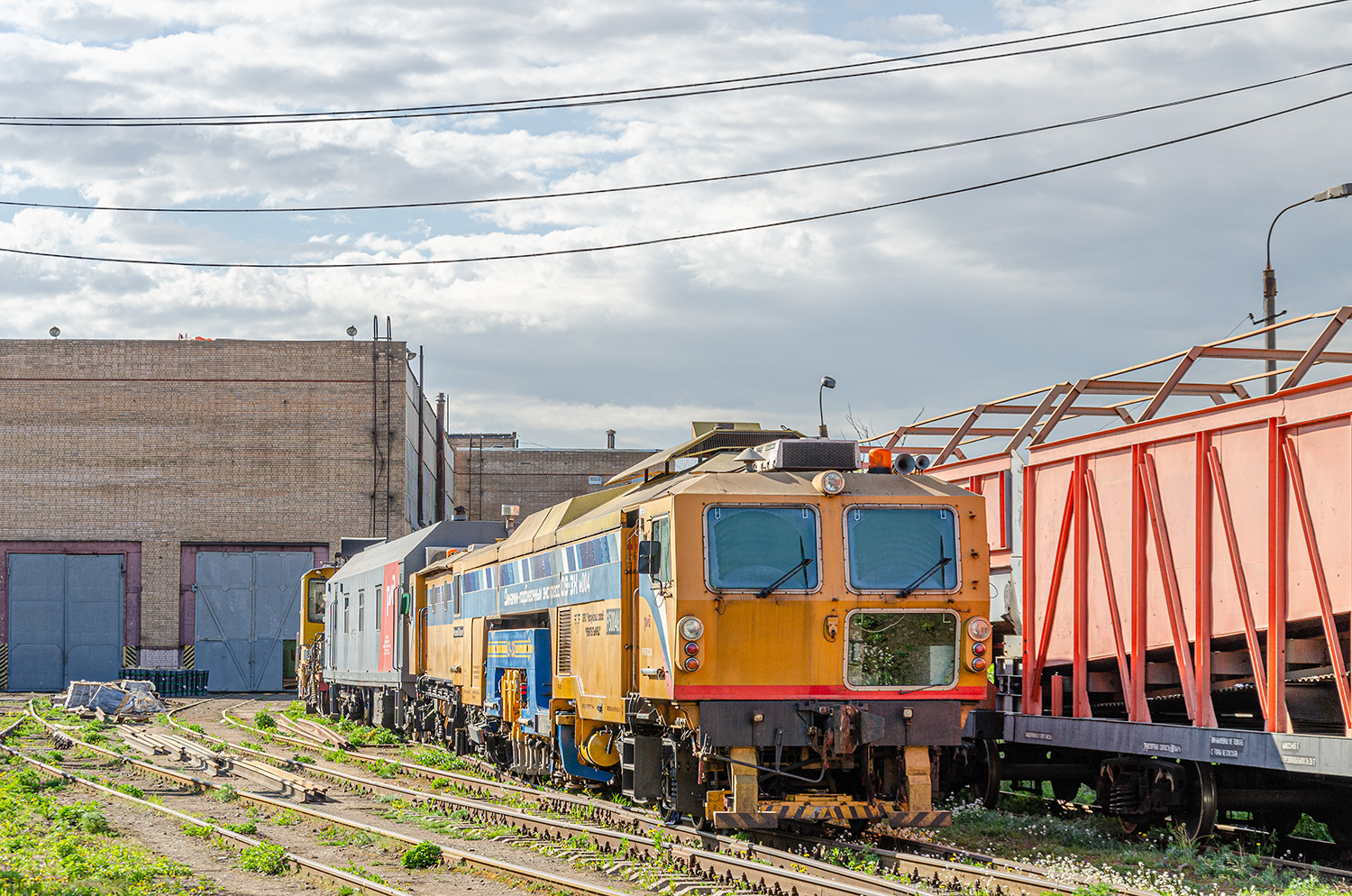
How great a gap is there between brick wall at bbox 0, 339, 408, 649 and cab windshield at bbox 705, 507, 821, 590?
4101cm

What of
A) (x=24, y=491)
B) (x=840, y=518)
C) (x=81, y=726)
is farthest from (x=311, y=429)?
(x=840, y=518)

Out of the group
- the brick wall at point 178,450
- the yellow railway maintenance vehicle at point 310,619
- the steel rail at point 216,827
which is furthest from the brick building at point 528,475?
the steel rail at point 216,827

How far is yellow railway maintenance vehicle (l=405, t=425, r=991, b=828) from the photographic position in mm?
11461

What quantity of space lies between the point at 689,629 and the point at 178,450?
4390cm

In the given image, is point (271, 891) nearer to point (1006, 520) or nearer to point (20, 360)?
point (1006, 520)

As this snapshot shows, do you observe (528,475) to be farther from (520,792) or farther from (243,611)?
(520,792)

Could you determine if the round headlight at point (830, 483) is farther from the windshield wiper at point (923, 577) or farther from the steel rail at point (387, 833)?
the steel rail at point (387, 833)

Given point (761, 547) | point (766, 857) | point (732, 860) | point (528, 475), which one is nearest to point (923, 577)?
point (761, 547)

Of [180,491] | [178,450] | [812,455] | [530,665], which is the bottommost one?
[530,665]

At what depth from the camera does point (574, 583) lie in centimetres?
1470

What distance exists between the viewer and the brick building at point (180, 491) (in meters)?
50.1

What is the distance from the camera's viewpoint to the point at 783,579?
11.7 m

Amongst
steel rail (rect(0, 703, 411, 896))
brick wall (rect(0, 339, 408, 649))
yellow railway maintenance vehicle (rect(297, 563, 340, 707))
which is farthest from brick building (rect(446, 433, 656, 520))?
steel rail (rect(0, 703, 411, 896))

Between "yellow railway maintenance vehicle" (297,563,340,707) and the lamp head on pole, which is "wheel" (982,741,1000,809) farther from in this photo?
"yellow railway maintenance vehicle" (297,563,340,707)
